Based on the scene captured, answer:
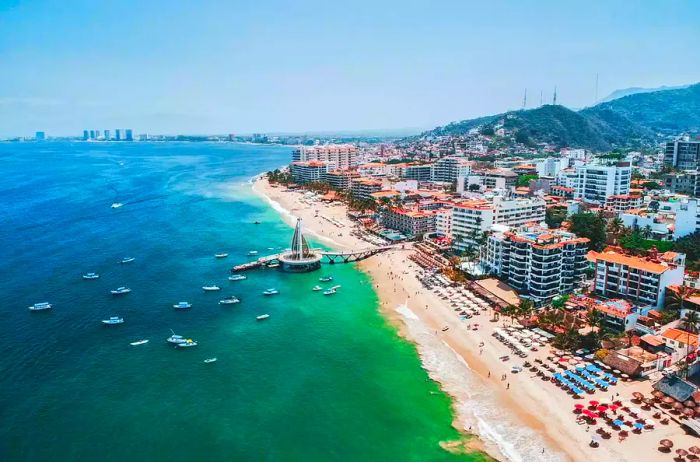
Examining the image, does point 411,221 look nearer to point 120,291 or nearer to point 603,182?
point 603,182

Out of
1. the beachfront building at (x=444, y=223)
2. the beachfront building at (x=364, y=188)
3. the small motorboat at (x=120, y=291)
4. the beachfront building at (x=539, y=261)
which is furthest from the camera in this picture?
the beachfront building at (x=364, y=188)

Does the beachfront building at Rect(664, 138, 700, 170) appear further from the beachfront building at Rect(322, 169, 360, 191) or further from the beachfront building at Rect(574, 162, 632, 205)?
the beachfront building at Rect(322, 169, 360, 191)

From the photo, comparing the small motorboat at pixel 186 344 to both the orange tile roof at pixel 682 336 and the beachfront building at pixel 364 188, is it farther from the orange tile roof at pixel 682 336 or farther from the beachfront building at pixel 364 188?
the beachfront building at pixel 364 188

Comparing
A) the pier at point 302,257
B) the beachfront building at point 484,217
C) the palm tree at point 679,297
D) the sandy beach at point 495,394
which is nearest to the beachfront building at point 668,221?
the beachfront building at point 484,217

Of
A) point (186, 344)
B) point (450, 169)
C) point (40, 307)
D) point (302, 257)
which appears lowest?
point (186, 344)

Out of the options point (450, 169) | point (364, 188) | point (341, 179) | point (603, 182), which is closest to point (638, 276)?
point (603, 182)

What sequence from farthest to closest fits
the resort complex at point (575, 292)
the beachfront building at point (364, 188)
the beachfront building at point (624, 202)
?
the beachfront building at point (364, 188) → the beachfront building at point (624, 202) → the resort complex at point (575, 292)

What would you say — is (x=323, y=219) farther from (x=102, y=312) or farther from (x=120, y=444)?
(x=120, y=444)

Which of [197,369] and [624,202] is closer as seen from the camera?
[197,369]
